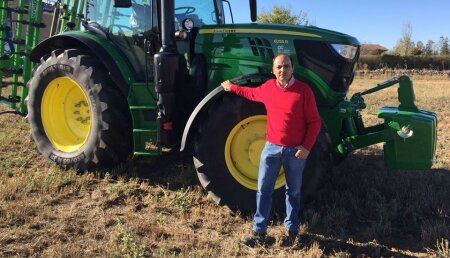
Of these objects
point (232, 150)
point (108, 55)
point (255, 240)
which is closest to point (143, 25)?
point (108, 55)

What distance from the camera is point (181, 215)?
4121 millimetres

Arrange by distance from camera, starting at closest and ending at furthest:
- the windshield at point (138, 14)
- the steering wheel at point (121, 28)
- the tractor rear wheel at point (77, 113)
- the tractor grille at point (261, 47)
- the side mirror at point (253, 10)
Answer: the tractor grille at point (261, 47) < the tractor rear wheel at point (77, 113) < the windshield at point (138, 14) < the steering wheel at point (121, 28) < the side mirror at point (253, 10)

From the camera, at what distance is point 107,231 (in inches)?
146

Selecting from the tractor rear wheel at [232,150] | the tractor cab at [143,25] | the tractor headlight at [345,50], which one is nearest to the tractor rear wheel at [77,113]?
the tractor cab at [143,25]

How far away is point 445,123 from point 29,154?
7.74 m

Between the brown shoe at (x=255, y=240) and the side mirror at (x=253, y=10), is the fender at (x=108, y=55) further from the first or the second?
the brown shoe at (x=255, y=240)

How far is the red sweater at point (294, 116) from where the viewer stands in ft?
11.1

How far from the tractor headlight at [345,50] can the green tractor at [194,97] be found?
2 centimetres

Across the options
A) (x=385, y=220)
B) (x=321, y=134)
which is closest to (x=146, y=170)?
(x=321, y=134)

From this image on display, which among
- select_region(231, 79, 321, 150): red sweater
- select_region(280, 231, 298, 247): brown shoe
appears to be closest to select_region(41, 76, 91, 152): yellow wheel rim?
select_region(231, 79, 321, 150): red sweater

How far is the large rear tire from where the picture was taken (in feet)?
13.2

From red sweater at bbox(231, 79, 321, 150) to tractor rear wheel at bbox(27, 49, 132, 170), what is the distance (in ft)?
6.50

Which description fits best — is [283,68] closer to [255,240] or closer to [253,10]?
[255,240]

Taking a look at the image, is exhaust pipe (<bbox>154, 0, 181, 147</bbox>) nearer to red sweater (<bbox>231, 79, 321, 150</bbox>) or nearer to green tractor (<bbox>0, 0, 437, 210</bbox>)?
green tractor (<bbox>0, 0, 437, 210</bbox>)
